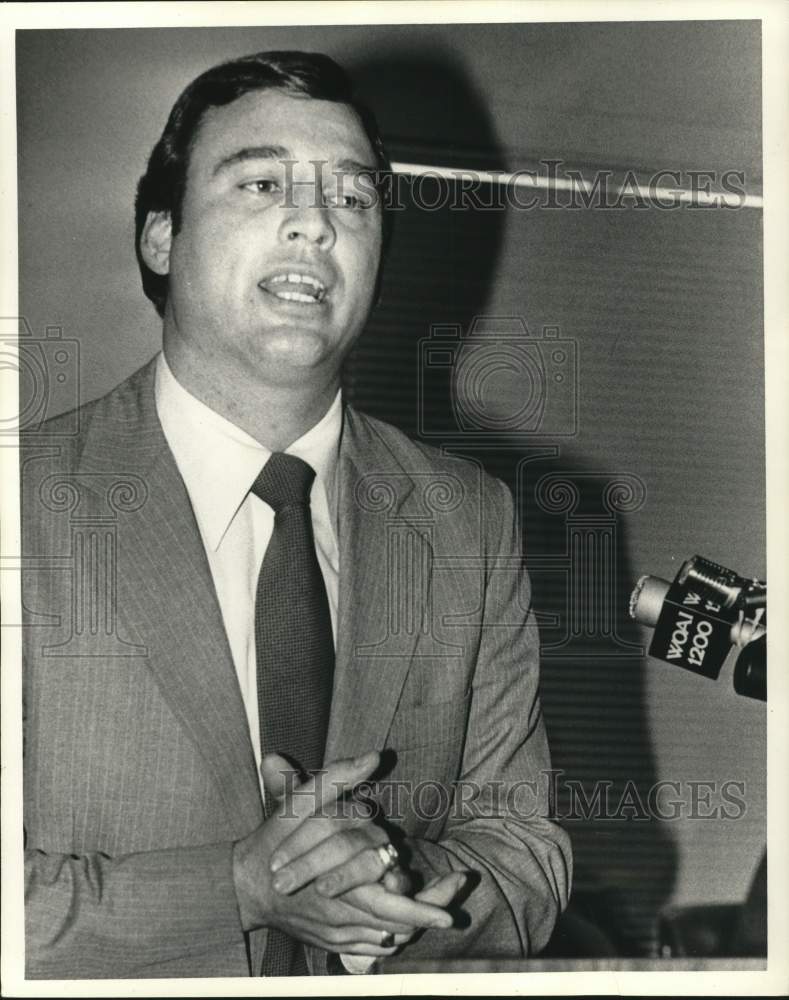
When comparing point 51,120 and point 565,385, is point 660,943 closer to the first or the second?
point 565,385

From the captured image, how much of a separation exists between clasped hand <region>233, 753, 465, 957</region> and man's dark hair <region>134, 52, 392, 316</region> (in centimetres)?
75

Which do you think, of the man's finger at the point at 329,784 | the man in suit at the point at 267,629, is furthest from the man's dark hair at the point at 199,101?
the man's finger at the point at 329,784

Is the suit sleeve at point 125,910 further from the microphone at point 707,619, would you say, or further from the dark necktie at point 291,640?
the microphone at point 707,619

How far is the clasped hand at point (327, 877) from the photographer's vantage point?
172 centimetres

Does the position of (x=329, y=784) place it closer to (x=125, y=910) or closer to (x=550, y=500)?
(x=125, y=910)

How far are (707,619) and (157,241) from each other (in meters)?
1.02

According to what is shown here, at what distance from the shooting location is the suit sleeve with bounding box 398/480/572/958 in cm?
183

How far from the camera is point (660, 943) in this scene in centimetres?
189

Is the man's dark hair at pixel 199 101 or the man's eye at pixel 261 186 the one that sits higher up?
the man's dark hair at pixel 199 101

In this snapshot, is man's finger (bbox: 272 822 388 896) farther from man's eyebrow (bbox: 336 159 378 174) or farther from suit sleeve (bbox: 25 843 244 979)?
man's eyebrow (bbox: 336 159 378 174)

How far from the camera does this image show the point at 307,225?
1.80m

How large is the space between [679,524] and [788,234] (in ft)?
1.60

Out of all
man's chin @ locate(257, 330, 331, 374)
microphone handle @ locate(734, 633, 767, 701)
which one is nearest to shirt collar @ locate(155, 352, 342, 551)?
man's chin @ locate(257, 330, 331, 374)

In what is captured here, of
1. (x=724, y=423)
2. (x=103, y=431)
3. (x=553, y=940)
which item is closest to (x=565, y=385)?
(x=724, y=423)
